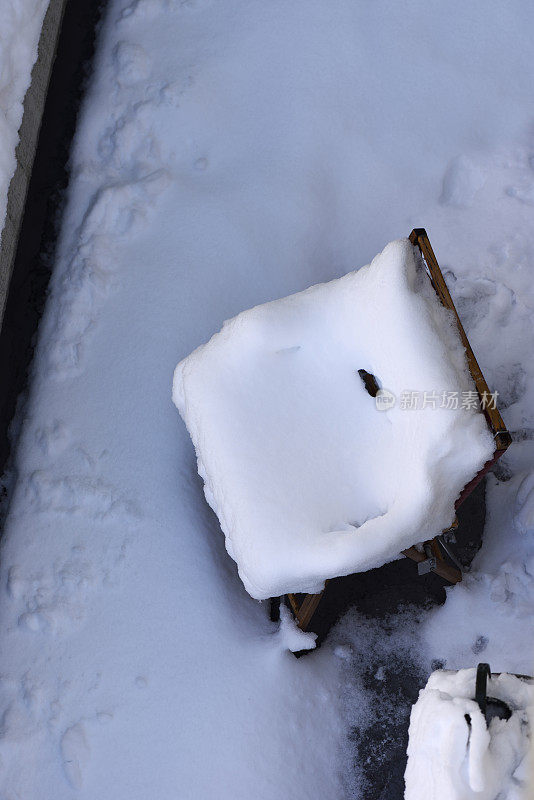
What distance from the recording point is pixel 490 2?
215 centimetres

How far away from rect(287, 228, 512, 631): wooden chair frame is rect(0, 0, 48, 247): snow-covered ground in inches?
39.4

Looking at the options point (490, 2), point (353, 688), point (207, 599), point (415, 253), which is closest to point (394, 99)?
point (490, 2)

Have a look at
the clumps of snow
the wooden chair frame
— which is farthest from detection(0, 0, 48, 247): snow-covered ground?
the clumps of snow

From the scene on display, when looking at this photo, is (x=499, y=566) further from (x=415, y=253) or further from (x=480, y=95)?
(x=480, y=95)

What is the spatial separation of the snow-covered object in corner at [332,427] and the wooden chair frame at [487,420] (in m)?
0.02

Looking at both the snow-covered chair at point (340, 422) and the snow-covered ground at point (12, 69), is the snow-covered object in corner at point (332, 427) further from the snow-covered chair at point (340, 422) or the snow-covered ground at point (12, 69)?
the snow-covered ground at point (12, 69)

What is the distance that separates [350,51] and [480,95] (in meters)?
0.38

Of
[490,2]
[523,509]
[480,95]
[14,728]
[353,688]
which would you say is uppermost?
[490,2]

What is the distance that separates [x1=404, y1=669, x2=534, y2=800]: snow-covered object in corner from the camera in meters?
1.11

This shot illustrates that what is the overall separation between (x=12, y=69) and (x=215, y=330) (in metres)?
0.80

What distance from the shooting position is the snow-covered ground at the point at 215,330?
1.75m

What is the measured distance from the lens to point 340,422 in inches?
61.5

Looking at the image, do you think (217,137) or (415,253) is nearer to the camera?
(415,253)

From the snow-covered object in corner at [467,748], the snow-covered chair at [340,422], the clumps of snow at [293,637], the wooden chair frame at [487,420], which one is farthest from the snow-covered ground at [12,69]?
the snow-covered object in corner at [467,748]
